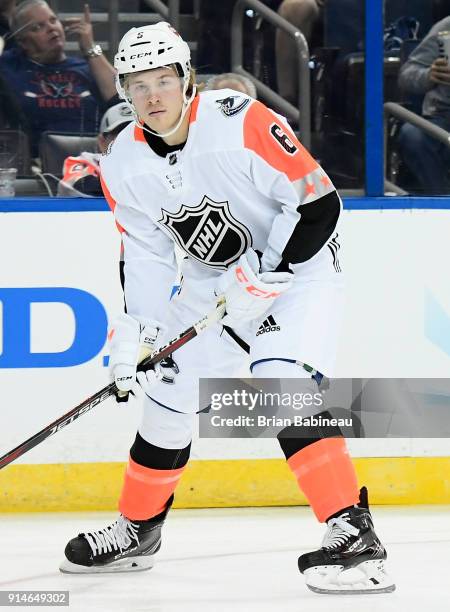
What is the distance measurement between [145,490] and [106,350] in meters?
0.84

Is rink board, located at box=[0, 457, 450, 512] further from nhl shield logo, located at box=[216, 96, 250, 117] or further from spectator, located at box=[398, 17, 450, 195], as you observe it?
nhl shield logo, located at box=[216, 96, 250, 117]

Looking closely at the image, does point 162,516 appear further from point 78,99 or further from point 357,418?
A: point 78,99

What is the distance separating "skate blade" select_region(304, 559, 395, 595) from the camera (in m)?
2.88

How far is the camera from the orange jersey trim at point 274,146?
2.89 m

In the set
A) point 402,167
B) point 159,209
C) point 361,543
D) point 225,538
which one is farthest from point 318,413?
point 402,167

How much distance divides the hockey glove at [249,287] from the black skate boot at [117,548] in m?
0.59

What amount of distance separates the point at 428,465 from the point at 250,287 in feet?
4.60

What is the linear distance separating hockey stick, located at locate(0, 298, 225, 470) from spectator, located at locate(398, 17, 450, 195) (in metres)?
1.37

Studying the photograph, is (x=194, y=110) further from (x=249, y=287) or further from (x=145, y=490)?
(x=145, y=490)

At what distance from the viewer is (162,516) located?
3283 mm

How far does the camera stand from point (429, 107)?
4191 mm

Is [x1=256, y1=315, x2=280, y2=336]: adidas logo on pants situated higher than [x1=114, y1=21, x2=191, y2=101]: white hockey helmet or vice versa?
[x1=114, y1=21, x2=191, y2=101]: white hockey helmet

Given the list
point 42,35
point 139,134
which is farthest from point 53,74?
point 139,134

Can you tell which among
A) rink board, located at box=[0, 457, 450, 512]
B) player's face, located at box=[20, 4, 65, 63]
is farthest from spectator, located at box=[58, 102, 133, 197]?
rink board, located at box=[0, 457, 450, 512]
